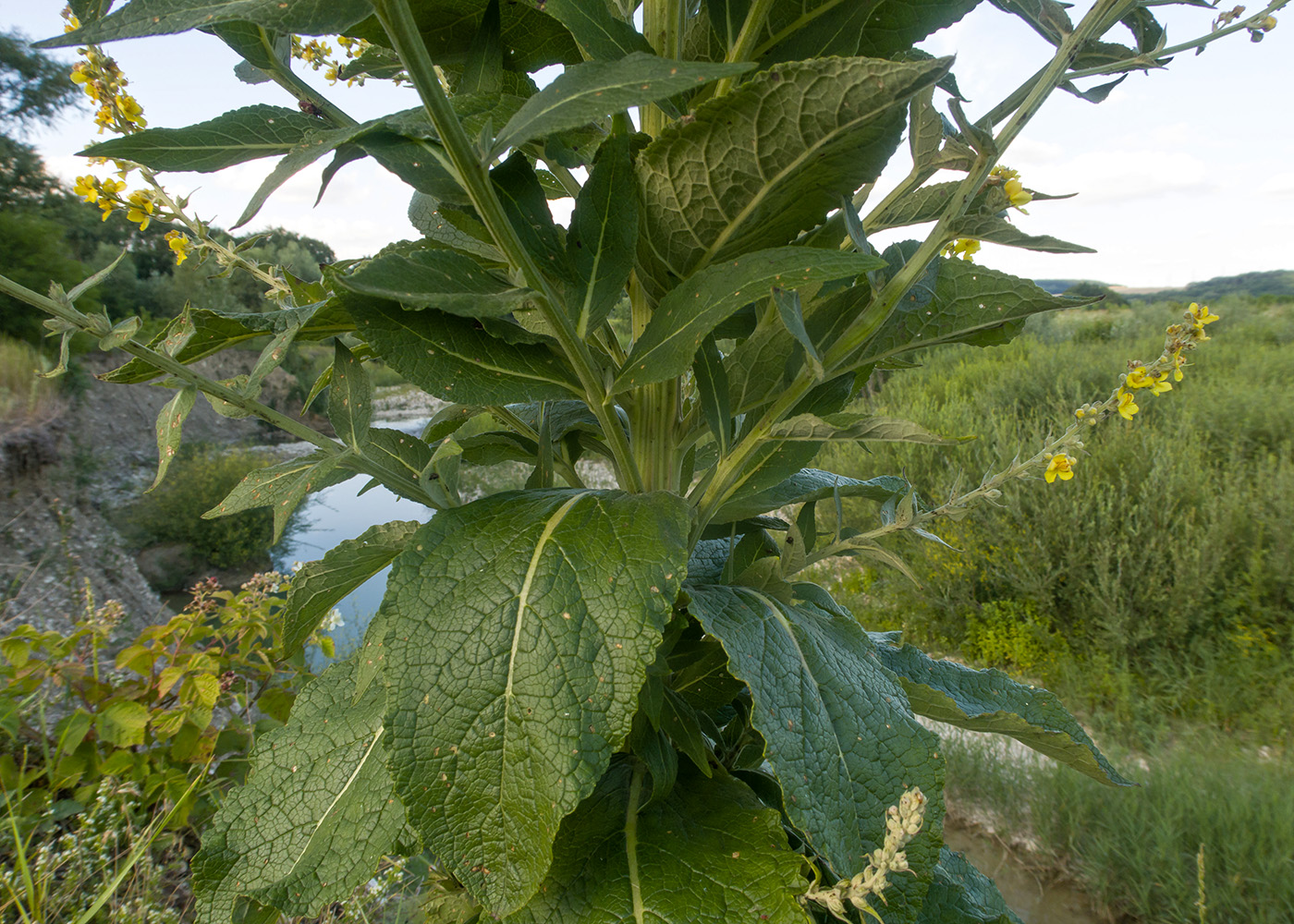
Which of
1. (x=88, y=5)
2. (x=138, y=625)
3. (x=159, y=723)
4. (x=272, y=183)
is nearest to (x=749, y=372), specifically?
(x=272, y=183)

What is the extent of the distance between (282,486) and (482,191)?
33 cm

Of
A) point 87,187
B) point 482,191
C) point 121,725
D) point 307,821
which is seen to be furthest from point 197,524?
point 482,191

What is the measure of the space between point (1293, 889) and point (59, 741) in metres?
3.69

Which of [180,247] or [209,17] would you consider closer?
[209,17]

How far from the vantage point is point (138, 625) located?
18.7 ft

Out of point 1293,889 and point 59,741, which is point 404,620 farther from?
point 1293,889

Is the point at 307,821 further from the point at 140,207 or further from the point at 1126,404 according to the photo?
the point at 1126,404

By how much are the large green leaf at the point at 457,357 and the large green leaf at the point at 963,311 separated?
32 cm

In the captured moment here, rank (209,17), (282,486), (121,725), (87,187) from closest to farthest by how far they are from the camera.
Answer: (209,17) < (282,486) < (87,187) < (121,725)

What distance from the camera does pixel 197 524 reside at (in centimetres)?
761

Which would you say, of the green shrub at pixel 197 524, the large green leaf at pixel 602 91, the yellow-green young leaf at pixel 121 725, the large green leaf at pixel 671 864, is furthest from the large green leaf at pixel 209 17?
the green shrub at pixel 197 524

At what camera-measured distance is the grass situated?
2213 millimetres

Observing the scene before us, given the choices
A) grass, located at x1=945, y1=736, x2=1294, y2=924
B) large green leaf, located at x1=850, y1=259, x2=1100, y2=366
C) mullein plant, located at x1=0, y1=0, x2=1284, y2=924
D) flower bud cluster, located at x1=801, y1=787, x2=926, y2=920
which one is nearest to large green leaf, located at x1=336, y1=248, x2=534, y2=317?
mullein plant, located at x1=0, y1=0, x2=1284, y2=924

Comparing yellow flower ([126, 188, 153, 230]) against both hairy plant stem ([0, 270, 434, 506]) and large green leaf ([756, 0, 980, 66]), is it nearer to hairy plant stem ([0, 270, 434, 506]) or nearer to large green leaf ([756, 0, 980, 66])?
hairy plant stem ([0, 270, 434, 506])
